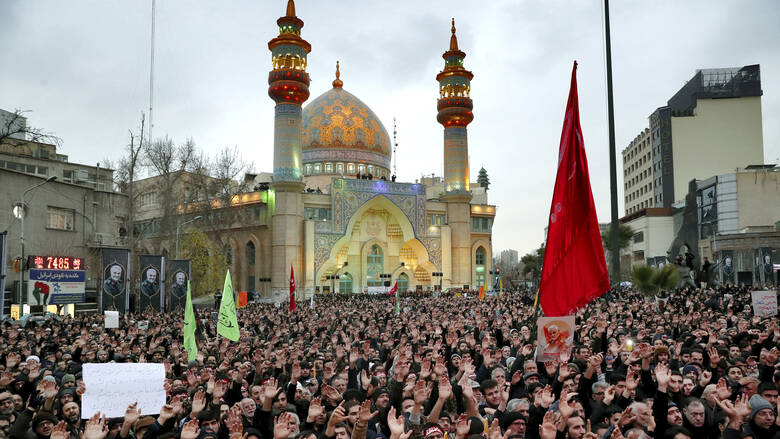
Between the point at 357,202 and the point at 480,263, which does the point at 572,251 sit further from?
the point at 480,263

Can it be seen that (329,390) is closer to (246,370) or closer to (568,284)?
(246,370)

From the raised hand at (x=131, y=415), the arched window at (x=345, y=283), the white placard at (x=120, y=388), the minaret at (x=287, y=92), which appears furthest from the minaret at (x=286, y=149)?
the raised hand at (x=131, y=415)

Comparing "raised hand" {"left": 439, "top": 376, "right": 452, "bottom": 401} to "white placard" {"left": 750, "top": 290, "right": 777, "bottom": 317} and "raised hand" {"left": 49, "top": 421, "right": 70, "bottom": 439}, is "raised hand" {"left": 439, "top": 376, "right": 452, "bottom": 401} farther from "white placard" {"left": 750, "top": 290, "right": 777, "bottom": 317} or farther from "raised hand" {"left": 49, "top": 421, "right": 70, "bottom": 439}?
"white placard" {"left": 750, "top": 290, "right": 777, "bottom": 317}

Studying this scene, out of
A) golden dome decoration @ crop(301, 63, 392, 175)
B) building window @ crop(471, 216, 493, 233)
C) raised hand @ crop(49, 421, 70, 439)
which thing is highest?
golden dome decoration @ crop(301, 63, 392, 175)

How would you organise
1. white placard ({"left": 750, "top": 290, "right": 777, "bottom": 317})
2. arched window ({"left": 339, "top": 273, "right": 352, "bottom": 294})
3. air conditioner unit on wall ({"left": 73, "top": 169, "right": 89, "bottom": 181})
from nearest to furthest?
white placard ({"left": 750, "top": 290, "right": 777, "bottom": 317}), air conditioner unit on wall ({"left": 73, "top": 169, "right": 89, "bottom": 181}), arched window ({"left": 339, "top": 273, "right": 352, "bottom": 294})

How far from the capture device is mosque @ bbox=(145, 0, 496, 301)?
4734 cm

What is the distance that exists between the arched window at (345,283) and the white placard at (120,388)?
45.5 metres

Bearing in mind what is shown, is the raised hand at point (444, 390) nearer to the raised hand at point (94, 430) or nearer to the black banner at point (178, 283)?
the raised hand at point (94, 430)

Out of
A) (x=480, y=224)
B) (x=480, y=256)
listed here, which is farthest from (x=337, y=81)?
(x=480, y=256)

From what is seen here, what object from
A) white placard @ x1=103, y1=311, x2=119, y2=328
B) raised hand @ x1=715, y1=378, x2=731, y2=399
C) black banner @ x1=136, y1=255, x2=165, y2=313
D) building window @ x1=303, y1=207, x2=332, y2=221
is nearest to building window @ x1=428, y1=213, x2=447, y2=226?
building window @ x1=303, y1=207, x2=332, y2=221

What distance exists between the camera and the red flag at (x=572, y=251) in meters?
7.43

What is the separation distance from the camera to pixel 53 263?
20.6 m

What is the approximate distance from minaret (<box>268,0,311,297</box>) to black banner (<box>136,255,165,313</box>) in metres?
22.2

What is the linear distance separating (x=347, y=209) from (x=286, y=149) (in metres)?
7.33
